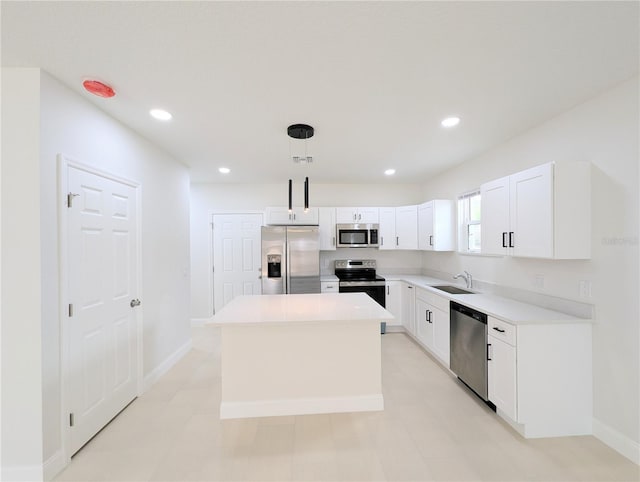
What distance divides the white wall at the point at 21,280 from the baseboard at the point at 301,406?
3.96 ft

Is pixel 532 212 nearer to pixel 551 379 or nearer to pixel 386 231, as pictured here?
A: pixel 551 379

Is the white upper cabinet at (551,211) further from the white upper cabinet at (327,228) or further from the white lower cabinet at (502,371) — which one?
the white upper cabinet at (327,228)

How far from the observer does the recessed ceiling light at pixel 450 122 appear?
2.52 metres

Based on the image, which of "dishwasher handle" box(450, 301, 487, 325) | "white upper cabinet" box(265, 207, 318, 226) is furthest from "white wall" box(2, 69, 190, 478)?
"dishwasher handle" box(450, 301, 487, 325)

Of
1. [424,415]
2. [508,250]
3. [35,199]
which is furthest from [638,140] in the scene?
[35,199]

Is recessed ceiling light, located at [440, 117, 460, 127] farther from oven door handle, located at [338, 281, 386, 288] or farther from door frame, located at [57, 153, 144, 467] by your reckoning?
door frame, located at [57, 153, 144, 467]

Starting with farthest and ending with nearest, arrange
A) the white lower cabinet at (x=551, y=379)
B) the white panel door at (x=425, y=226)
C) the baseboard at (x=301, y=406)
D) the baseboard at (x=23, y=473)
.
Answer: the white panel door at (x=425, y=226) → the baseboard at (x=301, y=406) → the white lower cabinet at (x=551, y=379) → the baseboard at (x=23, y=473)

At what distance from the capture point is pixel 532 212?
2.38m

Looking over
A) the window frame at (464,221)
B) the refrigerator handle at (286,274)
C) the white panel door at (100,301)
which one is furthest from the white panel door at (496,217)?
the white panel door at (100,301)

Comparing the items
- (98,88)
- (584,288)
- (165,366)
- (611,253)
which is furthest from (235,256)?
(611,253)

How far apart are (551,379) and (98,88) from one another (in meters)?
3.84

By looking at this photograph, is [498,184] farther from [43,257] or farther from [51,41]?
[43,257]

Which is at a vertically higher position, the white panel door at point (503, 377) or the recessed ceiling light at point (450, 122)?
the recessed ceiling light at point (450, 122)

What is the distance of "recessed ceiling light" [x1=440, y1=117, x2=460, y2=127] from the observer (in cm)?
252
